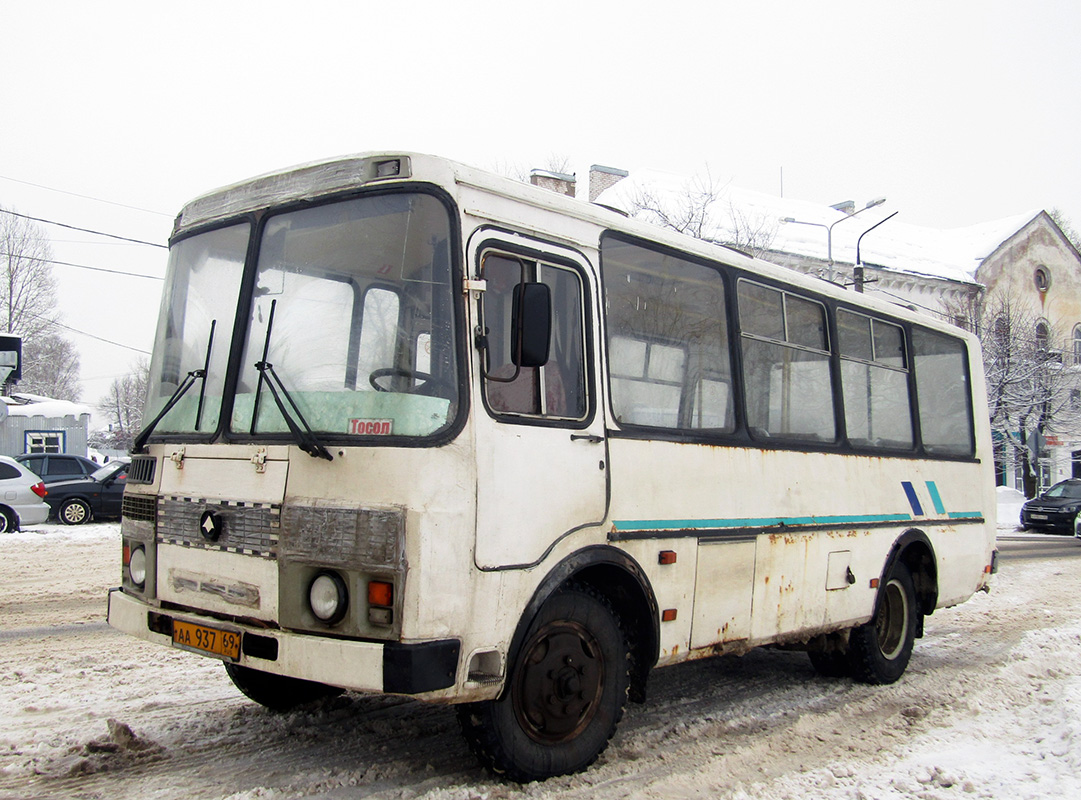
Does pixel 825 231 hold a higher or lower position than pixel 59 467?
higher

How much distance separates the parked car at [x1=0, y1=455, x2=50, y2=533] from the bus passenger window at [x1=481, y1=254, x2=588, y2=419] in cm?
1708

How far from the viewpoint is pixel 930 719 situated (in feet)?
21.2

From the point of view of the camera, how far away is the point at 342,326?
181 inches

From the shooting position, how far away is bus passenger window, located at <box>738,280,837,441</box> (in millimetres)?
6520

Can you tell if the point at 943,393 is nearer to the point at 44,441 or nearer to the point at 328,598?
the point at 328,598

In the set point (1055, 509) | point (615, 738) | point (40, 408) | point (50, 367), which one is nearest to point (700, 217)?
point (1055, 509)

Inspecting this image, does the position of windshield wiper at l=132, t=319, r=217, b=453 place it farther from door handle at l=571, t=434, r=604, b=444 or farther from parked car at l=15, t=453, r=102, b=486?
parked car at l=15, t=453, r=102, b=486

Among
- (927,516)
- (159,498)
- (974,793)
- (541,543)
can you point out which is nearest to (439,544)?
(541,543)

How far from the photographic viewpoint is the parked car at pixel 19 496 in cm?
1855

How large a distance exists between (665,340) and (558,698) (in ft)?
7.23

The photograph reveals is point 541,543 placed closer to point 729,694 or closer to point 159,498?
point 159,498

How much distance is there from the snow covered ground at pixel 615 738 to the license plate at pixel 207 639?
0.64 meters

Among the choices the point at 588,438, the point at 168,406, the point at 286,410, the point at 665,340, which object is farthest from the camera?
the point at 665,340

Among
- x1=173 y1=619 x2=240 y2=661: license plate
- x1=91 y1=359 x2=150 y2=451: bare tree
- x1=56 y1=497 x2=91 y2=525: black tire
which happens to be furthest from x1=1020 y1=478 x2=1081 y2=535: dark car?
x1=91 y1=359 x2=150 y2=451: bare tree
